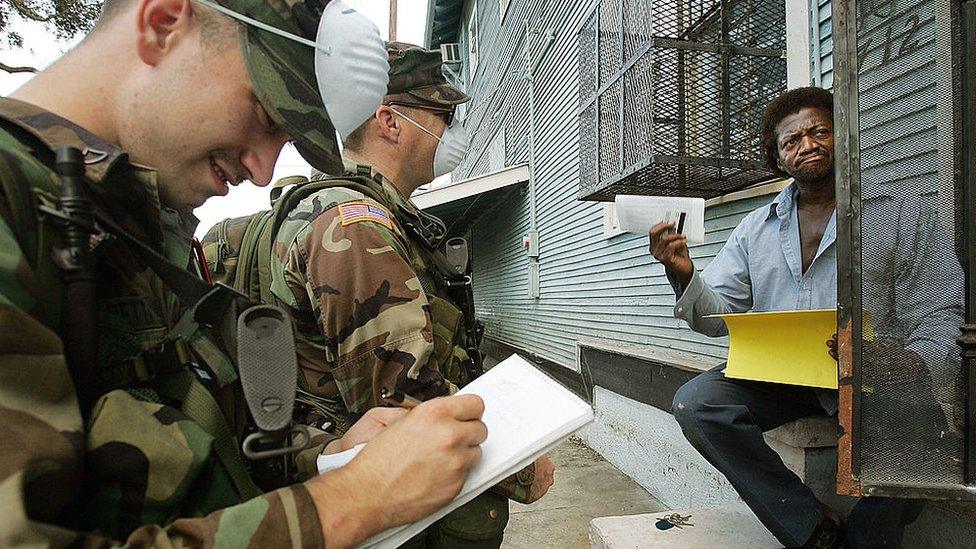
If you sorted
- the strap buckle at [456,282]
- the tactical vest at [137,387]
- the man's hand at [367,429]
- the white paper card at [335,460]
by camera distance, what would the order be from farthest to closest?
the strap buckle at [456,282] → the man's hand at [367,429] → the white paper card at [335,460] → the tactical vest at [137,387]

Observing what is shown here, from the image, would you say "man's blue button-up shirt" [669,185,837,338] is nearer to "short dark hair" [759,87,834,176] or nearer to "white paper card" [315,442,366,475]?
"short dark hair" [759,87,834,176]

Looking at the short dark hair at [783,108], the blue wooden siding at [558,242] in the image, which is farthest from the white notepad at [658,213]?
the blue wooden siding at [558,242]

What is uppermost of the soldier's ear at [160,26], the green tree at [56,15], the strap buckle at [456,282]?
the green tree at [56,15]

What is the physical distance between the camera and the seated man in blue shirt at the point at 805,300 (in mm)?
1578

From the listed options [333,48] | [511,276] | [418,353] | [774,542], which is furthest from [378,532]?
[511,276]

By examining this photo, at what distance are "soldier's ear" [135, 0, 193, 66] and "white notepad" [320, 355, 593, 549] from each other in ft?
2.55

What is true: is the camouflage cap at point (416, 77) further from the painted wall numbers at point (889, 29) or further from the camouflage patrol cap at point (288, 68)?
the painted wall numbers at point (889, 29)

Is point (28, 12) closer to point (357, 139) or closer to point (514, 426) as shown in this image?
point (357, 139)

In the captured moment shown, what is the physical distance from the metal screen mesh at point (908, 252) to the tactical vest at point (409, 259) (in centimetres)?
120

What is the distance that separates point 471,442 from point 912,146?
57.0 inches

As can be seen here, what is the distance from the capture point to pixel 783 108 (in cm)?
258

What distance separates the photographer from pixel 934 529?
7.02 feet

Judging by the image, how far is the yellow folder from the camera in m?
1.83

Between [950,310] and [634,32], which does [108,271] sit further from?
[634,32]
